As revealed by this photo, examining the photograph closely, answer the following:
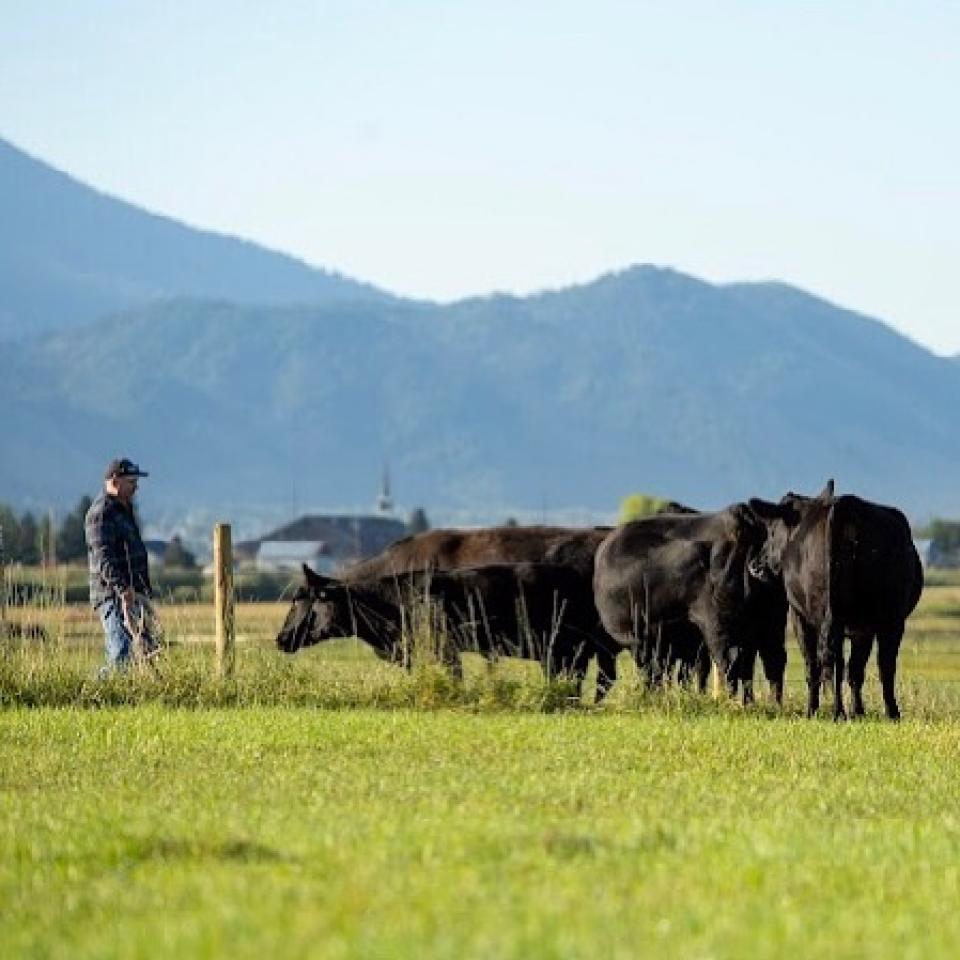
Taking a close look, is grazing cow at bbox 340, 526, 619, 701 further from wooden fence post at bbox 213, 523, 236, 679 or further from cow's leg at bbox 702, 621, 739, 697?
cow's leg at bbox 702, 621, 739, 697

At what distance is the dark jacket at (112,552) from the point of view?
923 inches

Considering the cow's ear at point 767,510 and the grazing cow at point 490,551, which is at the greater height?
the cow's ear at point 767,510

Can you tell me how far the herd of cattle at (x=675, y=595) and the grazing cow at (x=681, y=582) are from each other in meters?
0.02

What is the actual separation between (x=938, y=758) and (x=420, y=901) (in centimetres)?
797

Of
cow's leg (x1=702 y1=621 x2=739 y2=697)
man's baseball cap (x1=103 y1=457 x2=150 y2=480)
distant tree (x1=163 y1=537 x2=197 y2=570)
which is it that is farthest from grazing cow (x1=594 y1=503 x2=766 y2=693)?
distant tree (x1=163 y1=537 x2=197 y2=570)

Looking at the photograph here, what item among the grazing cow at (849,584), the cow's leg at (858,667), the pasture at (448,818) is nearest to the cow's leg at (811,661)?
the grazing cow at (849,584)

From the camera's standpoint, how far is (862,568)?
21625 millimetres

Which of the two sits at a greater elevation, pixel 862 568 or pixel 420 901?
pixel 862 568

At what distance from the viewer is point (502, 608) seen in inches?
990

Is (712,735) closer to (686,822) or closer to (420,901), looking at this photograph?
(686,822)

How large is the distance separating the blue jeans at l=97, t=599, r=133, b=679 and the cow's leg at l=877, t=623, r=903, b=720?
6.19 metres

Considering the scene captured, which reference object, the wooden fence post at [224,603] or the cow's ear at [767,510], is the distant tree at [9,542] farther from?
the cow's ear at [767,510]

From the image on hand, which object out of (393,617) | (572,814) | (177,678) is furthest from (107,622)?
(572,814)

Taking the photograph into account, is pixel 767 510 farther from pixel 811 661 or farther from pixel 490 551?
pixel 490 551
